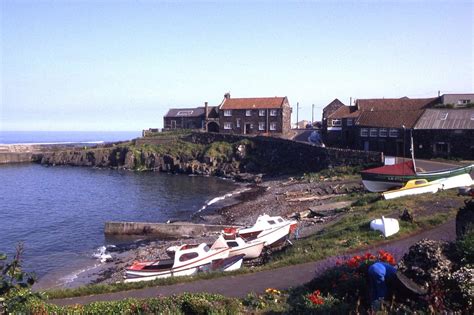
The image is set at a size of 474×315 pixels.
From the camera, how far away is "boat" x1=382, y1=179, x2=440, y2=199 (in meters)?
30.5

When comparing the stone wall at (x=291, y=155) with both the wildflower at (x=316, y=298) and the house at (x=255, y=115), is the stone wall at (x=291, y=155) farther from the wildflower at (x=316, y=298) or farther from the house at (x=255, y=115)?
the wildflower at (x=316, y=298)

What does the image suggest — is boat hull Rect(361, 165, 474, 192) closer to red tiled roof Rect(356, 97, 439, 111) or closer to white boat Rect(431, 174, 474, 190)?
white boat Rect(431, 174, 474, 190)

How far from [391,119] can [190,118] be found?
56.6 metres

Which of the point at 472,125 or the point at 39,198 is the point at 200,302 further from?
the point at 39,198

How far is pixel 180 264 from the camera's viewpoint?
827 inches

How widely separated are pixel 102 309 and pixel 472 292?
8.89 meters

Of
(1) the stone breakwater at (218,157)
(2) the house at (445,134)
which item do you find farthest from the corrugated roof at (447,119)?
(1) the stone breakwater at (218,157)

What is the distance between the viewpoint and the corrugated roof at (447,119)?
49.3 meters

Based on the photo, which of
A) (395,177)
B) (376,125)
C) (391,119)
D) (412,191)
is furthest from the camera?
(376,125)

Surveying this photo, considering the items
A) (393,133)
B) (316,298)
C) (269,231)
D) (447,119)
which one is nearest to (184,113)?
(393,133)

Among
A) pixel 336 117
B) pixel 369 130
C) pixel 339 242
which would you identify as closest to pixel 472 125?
pixel 369 130

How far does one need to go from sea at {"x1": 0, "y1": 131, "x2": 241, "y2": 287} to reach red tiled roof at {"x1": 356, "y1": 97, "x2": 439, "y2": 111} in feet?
85.2

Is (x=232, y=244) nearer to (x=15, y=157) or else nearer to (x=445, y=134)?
(x=445, y=134)

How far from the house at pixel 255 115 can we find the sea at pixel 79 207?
66.3ft
